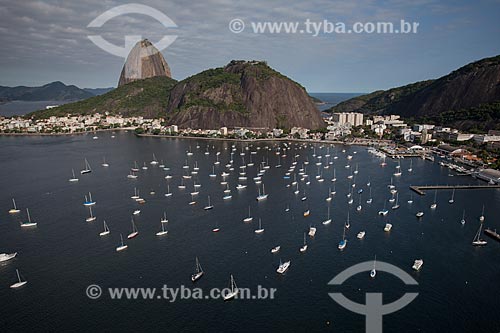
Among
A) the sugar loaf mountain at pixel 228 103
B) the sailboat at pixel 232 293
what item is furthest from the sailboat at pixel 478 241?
the sugar loaf mountain at pixel 228 103

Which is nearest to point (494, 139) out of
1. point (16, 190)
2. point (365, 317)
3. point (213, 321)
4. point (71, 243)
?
point (365, 317)

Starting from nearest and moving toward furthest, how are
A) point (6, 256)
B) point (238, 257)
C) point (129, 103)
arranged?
1. point (6, 256)
2. point (238, 257)
3. point (129, 103)

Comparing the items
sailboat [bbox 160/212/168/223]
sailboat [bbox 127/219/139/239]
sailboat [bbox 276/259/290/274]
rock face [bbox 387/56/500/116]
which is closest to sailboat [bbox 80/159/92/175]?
sailboat [bbox 160/212/168/223]

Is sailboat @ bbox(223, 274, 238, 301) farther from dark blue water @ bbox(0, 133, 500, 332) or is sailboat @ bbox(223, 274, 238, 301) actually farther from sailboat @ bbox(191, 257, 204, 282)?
sailboat @ bbox(191, 257, 204, 282)

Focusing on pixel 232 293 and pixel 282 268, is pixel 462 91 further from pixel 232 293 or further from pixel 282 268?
pixel 232 293

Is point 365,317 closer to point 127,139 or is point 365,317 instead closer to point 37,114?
point 127,139

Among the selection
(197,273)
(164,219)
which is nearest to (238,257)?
(197,273)
